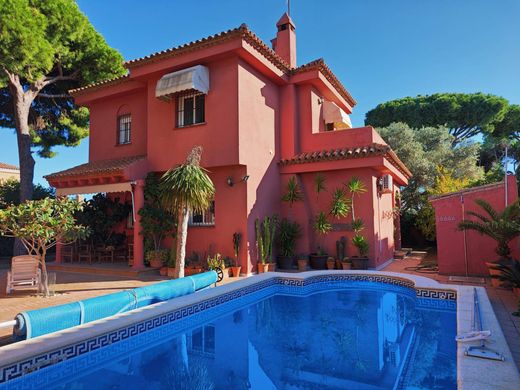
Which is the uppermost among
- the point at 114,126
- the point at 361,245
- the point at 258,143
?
the point at 114,126

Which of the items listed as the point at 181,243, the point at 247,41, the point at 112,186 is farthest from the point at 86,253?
the point at 247,41

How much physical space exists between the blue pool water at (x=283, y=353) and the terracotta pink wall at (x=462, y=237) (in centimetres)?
500

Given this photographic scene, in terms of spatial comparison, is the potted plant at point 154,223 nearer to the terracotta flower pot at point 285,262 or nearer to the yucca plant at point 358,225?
the terracotta flower pot at point 285,262

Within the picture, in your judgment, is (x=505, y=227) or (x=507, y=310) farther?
(x=505, y=227)

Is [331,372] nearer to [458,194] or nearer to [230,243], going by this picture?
[230,243]

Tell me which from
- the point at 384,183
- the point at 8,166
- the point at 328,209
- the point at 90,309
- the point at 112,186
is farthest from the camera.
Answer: the point at 8,166

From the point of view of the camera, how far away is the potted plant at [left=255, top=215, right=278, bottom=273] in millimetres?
15953

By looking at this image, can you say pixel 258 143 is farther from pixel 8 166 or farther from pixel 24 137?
pixel 8 166

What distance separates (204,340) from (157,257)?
8.33 m

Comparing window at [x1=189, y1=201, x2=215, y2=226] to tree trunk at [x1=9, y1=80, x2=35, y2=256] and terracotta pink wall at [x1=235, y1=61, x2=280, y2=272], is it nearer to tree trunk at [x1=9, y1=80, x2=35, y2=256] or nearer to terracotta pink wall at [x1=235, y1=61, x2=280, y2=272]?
terracotta pink wall at [x1=235, y1=61, x2=280, y2=272]

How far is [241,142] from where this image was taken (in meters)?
15.3

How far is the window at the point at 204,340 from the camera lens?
7711 mm

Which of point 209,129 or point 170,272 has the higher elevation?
point 209,129

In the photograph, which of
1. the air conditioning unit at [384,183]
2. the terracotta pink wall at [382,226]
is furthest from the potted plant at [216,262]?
the air conditioning unit at [384,183]
